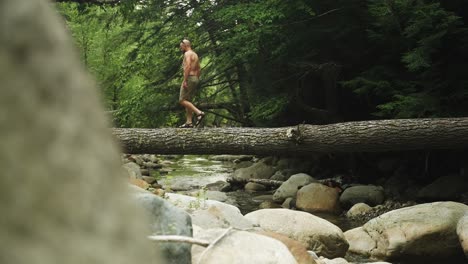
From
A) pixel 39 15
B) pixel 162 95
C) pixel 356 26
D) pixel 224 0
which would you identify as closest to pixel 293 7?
pixel 356 26

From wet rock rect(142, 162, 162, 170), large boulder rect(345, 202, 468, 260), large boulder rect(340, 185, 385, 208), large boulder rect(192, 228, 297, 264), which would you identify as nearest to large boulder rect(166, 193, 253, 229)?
large boulder rect(192, 228, 297, 264)

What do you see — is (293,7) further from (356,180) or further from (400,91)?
(356,180)

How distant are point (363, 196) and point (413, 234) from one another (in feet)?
13.4

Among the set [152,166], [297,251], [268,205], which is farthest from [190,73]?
[152,166]

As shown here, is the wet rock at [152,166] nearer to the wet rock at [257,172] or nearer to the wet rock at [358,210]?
the wet rock at [257,172]

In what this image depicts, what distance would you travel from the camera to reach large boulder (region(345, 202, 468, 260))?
7145 millimetres

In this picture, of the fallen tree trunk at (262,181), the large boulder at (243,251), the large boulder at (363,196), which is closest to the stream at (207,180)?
the fallen tree trunk at (262,181)

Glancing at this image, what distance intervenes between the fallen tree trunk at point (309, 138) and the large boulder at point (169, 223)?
6.60 m

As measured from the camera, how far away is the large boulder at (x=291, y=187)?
12.2 meters

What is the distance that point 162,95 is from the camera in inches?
656

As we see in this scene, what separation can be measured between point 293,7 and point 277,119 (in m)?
4.56

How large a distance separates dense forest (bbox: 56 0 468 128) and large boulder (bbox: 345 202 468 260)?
108 inches

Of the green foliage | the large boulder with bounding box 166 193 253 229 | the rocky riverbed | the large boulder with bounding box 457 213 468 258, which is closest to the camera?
the large boulder with bounding box 166 193 253 229

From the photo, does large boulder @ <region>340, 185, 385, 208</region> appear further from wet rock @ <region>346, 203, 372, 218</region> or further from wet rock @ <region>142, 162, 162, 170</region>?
wet rock @ <region>142, 162, 162, 170</region>
